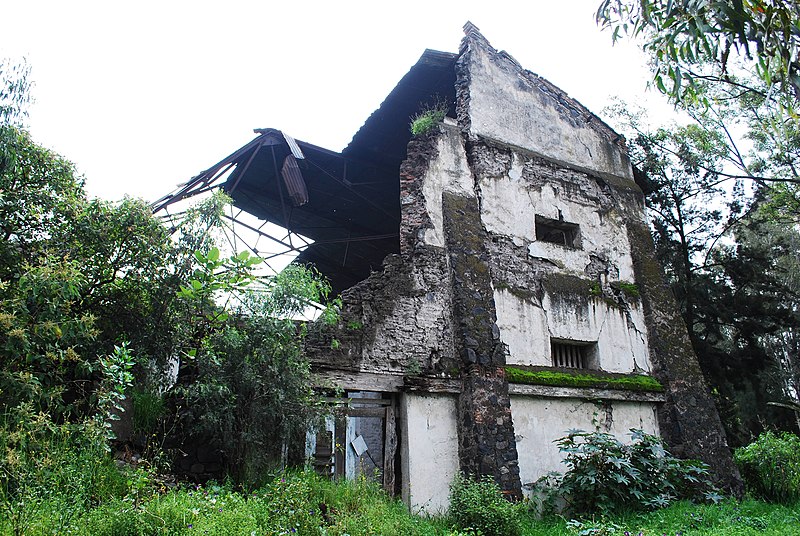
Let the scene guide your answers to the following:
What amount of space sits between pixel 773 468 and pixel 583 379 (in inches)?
145

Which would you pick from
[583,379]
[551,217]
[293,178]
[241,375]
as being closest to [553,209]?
[551,217]

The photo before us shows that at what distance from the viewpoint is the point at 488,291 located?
9.37 m

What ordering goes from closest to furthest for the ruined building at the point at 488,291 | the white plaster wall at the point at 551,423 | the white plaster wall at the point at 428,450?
1. the white plaster wall at the point at 428,450
2. the ruined building at the point at 488,291
3. the white plaster wall at the point at 551,423

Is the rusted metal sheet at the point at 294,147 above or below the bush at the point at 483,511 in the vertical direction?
above

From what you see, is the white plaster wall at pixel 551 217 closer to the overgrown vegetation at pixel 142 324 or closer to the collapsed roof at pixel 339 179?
the collapsed roof at pixel 339 179

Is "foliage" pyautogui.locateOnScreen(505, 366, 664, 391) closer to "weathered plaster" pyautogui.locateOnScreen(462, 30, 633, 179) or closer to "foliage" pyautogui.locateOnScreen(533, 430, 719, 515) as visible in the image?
"foliage" pyautogui.locateOnScreen(533, 430, 719, 515)

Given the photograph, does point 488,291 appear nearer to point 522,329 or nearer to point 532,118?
point 522,329

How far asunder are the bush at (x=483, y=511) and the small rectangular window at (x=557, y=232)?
5302 mm

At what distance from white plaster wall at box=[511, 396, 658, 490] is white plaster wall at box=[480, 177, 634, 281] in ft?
8.39

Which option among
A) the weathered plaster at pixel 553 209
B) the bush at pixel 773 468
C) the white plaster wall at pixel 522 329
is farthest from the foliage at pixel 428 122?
the bush at pixel 773 468

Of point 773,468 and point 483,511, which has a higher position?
point 773,468

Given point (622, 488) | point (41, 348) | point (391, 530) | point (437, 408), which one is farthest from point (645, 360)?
point (41, 348)

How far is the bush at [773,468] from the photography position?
954cm

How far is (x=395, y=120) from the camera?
12625mm
